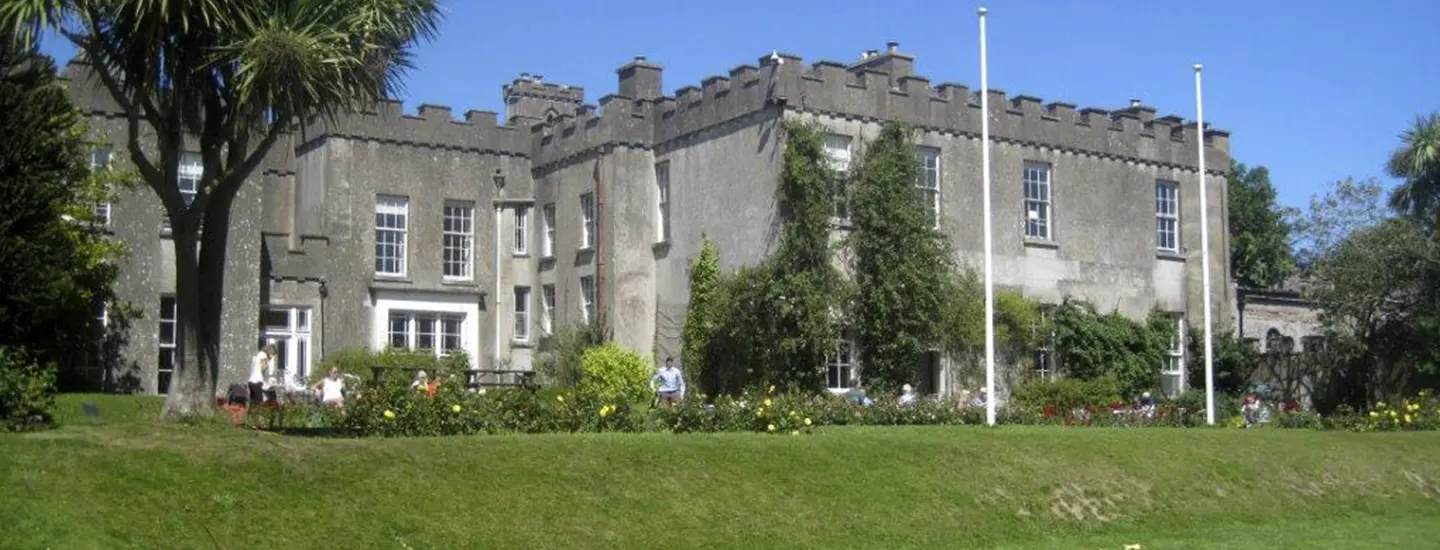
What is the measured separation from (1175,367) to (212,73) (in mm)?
27089

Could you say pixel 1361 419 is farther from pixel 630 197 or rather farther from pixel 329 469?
pixel 329 469

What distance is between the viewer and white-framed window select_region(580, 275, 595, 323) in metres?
39.4

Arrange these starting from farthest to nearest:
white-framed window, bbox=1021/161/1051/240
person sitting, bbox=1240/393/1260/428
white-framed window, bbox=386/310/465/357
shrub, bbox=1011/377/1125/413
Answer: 1. white-framed window, bbox=386/310/465/357
2. white-framed window, bbox=1021/161/1051/240
3. shrub, bbox=1011/377/1125/413
4. person sitting, bbox=1240/393/1260/428

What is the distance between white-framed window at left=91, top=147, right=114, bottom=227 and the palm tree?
105 ft

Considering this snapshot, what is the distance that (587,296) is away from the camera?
3975 cm

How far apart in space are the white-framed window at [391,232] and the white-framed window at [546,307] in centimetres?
359

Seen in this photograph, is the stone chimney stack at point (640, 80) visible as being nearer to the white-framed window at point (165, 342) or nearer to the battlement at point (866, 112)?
the battlement at point (866, 112)

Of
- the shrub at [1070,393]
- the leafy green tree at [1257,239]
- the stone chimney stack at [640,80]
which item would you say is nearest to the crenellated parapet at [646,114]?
the stone chimney stack at [640,80]

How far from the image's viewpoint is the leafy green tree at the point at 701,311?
35.5m

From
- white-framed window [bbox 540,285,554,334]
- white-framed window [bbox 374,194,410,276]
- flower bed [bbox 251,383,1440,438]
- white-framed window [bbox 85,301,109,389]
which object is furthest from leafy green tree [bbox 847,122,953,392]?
white-framed window [bbox 85,301,109,389]

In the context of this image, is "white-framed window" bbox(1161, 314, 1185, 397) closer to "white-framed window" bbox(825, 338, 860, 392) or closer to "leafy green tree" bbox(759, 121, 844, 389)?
"white-framed window" bbox(825, 338, 860, 392)

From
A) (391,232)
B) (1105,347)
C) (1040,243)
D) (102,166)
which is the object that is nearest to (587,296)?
(391,232)

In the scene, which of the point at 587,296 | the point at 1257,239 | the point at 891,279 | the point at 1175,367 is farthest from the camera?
the point at 1257,239

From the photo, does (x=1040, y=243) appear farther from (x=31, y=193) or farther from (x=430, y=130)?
(x=31, y=193)
